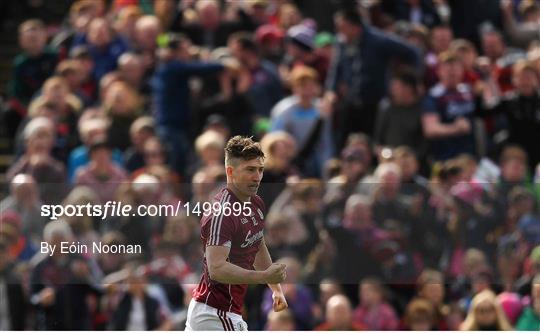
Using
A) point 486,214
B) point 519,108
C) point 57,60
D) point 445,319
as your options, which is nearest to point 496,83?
point 519,108

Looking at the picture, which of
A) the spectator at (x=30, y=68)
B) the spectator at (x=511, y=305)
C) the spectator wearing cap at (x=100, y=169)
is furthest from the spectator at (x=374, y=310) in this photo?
the spectator at (x=30, y=68)

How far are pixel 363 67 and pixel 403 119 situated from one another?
1.98 feet

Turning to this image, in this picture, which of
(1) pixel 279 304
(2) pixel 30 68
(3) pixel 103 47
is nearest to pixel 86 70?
(3) pixel 103 47

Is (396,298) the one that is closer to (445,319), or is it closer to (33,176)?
(445,319)

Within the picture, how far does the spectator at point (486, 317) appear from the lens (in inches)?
412

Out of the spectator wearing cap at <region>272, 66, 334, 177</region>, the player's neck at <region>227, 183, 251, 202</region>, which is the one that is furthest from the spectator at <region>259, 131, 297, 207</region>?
the player's neck at <region>227, 183, 251, 202</region>

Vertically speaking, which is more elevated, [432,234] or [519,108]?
[519,108]

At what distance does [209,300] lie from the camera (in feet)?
25.0

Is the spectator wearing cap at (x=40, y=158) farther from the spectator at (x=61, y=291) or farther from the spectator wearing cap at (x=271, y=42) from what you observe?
the spectator wearing cap at (x=271, y=42)

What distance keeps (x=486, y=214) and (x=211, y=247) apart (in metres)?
4.26

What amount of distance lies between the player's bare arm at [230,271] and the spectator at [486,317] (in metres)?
3.50

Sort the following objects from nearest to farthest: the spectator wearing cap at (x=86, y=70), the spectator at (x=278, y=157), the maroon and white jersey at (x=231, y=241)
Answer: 1. the maroon and white jersey at (x=231, y=241)
2. the spectator at (x=278, y=157)
3. the spectator wearing cap at (x=86, y=70)

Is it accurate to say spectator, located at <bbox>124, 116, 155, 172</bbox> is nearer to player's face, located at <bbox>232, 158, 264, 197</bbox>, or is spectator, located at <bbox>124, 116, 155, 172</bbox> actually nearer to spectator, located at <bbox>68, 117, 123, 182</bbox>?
spectator, located at <bbox>68, 117, 123, 182</bbox>

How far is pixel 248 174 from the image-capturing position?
24.5ft
